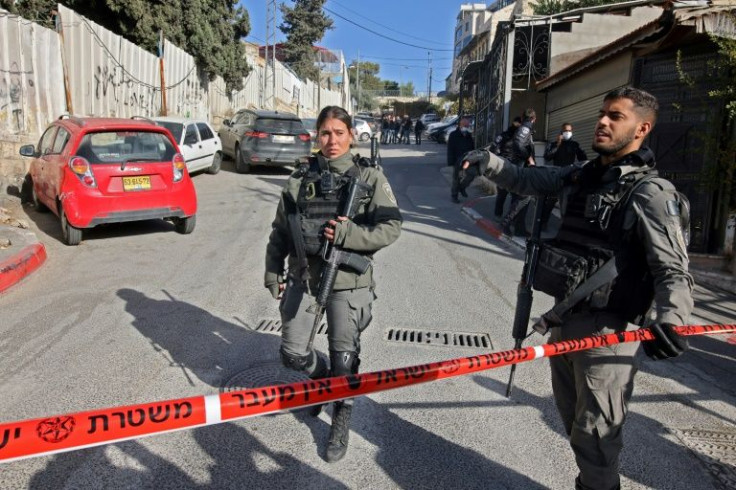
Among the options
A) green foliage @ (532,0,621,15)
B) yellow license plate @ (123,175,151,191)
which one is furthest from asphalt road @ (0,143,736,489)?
green foliage @ (532,0,621,15)

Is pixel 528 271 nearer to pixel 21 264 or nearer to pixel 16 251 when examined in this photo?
pixel 21 264

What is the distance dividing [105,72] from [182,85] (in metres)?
5.87

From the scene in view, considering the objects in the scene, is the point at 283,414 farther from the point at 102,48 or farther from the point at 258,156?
the point at 102,48

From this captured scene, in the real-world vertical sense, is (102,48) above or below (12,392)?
above

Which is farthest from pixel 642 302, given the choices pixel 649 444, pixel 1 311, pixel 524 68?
pixel 524 68

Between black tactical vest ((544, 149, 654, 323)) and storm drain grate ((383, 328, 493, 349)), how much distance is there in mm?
2189

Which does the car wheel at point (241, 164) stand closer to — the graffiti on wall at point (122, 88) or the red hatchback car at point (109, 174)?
the graffiti on wall at point (122, 88)

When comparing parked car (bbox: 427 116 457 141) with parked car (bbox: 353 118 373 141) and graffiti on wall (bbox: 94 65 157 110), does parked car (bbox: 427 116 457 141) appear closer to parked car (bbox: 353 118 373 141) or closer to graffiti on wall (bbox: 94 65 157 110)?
parked car (bbox: 353 118 373 141)

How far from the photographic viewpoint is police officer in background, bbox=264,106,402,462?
112 inches

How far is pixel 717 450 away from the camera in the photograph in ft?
9.88

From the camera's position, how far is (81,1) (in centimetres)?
1623

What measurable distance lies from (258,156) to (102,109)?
4.09 metres

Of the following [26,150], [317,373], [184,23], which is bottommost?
[317,373]

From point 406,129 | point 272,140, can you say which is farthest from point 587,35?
point 406,129
